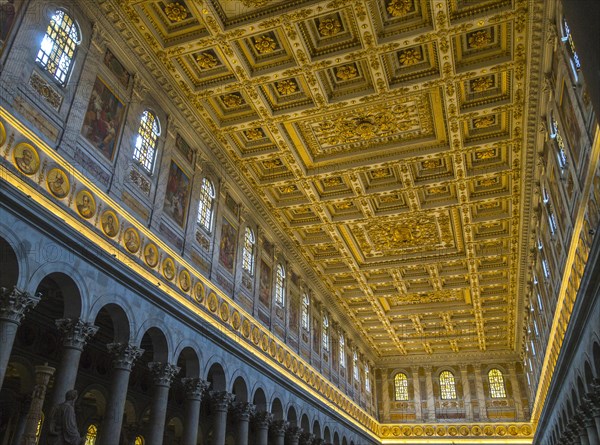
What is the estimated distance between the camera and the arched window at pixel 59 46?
36.0ft

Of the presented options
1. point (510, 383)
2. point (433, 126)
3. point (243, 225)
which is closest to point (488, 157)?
point (433, 126)

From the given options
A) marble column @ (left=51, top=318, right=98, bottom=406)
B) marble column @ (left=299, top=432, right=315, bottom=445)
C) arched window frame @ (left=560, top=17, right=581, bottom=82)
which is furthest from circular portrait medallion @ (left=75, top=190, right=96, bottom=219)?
marble column @ (left=299, top=432, right=315, bottom=445)

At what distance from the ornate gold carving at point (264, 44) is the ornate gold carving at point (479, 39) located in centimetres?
526

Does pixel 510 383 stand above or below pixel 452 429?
above

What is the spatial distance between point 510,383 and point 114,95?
3318 cm

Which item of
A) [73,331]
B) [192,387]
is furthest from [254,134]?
[73,331]

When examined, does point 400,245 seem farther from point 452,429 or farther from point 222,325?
point 452,429

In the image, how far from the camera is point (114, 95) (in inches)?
518

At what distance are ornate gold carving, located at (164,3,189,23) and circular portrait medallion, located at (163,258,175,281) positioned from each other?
20.6 ft

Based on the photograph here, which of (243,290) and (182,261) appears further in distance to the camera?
(243,290)

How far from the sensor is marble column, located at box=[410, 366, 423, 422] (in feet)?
122

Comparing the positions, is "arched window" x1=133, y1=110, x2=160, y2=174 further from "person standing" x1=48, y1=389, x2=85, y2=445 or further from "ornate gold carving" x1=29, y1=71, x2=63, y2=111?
"person standing" x1=48, y1=389, x2=85, y2=445

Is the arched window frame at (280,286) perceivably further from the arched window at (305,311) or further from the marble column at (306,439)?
the marble column at (306,439)

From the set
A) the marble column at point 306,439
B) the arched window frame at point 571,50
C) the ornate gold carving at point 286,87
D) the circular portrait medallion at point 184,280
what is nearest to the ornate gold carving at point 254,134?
the ornate gold carving at point 286,87
